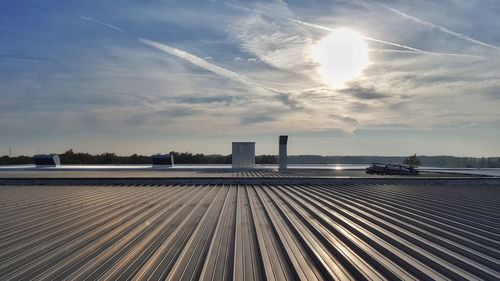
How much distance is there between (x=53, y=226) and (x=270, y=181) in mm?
13373

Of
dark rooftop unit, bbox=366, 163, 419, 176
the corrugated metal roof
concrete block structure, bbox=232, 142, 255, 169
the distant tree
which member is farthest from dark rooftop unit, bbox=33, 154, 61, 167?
the distant tree

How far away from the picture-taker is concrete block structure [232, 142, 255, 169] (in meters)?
40.2

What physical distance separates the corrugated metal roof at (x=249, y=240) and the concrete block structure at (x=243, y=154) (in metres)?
26.1

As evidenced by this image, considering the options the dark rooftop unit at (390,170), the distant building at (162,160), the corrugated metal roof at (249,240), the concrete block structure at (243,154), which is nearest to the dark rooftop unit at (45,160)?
the distant building at (162,160)

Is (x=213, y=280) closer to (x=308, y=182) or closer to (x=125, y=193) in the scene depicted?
(x=125, y=193)

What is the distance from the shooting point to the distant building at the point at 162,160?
143ft

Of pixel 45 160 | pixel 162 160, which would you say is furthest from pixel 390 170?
pixel 45 160

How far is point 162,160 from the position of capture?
43938 mm

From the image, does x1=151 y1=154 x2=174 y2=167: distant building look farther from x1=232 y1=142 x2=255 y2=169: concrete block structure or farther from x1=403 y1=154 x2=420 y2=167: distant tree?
x1=403 y1=154 x2=420 y2=167: distant tree

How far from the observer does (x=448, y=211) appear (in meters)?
12.2

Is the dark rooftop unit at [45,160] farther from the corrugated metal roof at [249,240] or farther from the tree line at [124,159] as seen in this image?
the corrugated metal roof at [249,240]

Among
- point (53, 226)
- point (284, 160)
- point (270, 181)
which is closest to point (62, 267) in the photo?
point (53, 226)

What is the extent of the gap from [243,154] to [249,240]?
32.2m

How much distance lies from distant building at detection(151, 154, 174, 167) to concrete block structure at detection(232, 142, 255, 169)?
25.5ft
